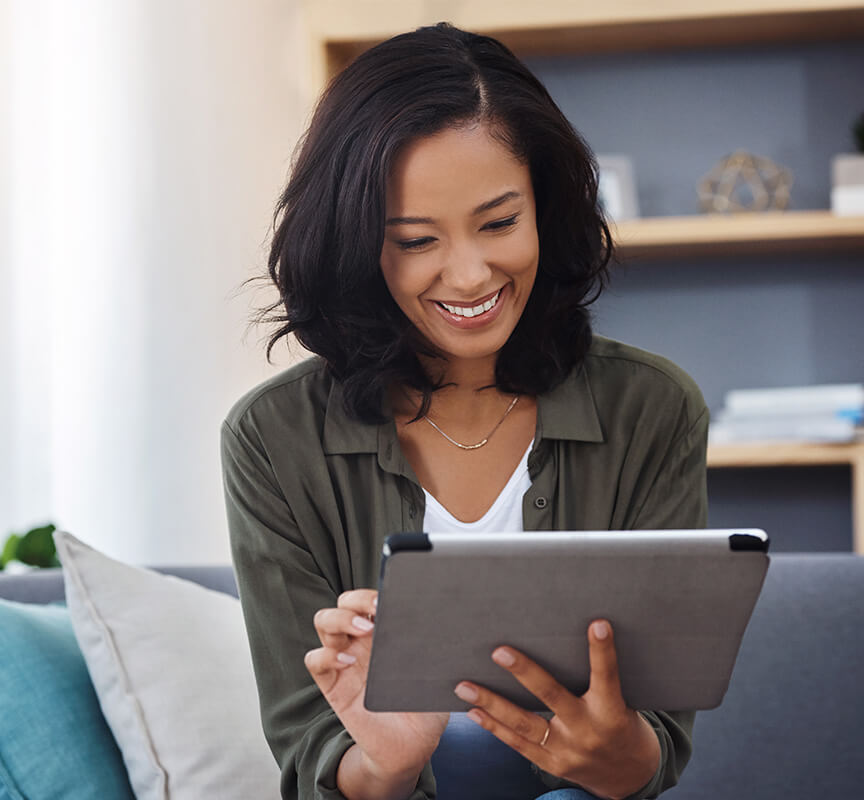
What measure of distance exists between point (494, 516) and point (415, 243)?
1.05 ft

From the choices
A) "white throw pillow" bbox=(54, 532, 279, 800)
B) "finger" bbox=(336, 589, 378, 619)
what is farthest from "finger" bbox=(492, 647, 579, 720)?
"white throw pillow" bbox=(54, 532, 279, 800)

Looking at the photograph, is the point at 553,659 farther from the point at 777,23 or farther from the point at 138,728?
the point at 777,23

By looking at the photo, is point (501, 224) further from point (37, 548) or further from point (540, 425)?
point (37, 548)

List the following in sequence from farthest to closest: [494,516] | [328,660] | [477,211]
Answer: [494,516] → [477,211] → [328,660]

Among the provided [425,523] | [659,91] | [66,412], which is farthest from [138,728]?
[659,91]

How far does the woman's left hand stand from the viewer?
918 millimetres

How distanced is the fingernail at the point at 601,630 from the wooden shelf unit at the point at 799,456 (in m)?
1.68

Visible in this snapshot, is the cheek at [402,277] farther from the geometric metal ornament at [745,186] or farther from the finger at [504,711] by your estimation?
the geometric metal ornament at [745,186]

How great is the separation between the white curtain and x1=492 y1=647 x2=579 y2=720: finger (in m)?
1.64

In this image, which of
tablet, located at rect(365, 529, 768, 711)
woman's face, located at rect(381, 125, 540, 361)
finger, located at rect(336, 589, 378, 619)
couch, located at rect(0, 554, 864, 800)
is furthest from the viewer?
couch, located at rect(0, 554, 864, 800)

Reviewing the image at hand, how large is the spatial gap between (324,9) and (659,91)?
2.67ft

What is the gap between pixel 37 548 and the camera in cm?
193

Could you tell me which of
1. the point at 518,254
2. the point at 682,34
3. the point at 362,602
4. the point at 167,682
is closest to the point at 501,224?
the point at 518,254

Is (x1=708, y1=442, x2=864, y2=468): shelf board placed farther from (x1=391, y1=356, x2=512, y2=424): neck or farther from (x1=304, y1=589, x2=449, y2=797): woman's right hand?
(x1=304, y1=589, x2=449, y2=797): woman's right hand
